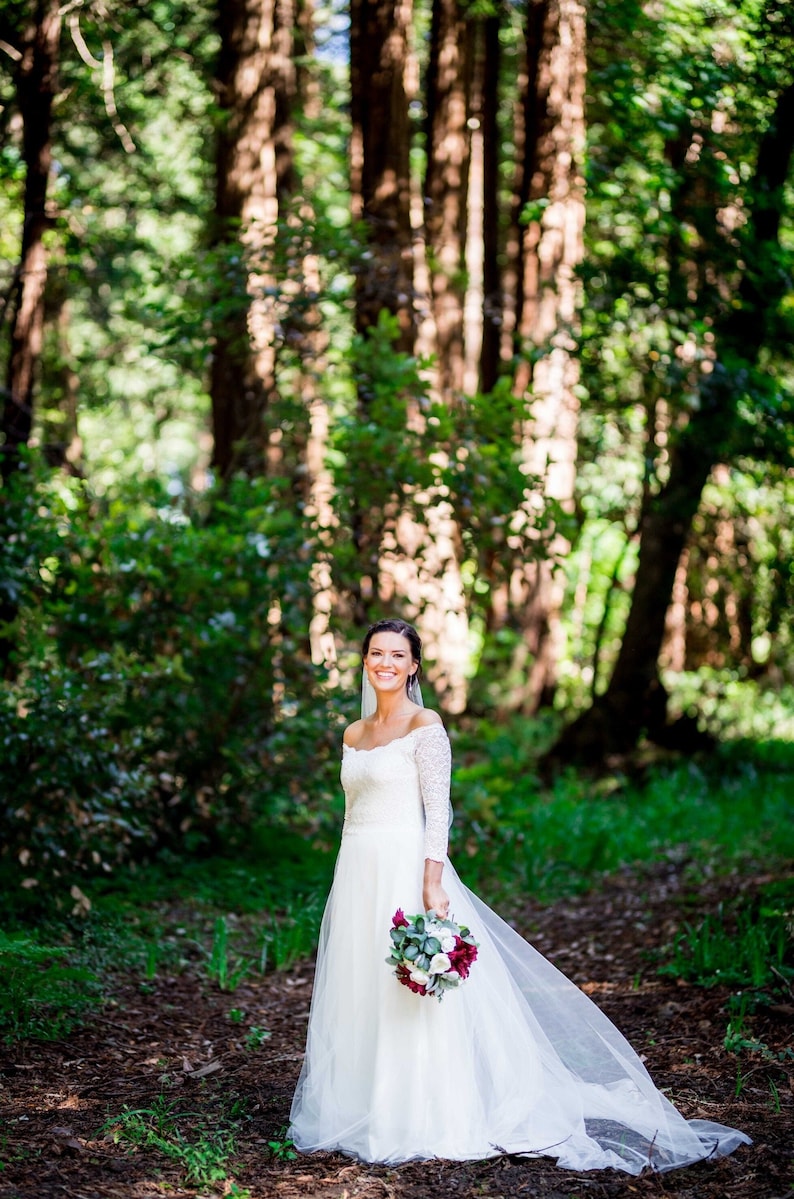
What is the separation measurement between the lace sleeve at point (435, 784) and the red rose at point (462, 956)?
312mm

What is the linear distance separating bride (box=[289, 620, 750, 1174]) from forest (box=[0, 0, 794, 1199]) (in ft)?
0.48

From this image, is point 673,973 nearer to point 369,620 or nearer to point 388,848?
point 388,848

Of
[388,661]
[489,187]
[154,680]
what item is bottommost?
[154,680]

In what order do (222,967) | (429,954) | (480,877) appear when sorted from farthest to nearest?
(480,877) → (222,967) → (429,954)

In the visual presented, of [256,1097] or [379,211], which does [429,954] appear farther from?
[379,211]

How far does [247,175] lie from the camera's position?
9.55 meters

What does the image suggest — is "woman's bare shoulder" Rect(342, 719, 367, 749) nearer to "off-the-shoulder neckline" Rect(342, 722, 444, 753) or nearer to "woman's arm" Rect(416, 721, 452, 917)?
"off-the-shoulder neckline" Rect(342, 722, 444, 753)

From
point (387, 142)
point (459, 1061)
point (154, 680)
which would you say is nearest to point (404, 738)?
point (459, 1061)

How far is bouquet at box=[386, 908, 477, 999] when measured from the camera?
3.84 metres

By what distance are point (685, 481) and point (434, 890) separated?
731 centimetres

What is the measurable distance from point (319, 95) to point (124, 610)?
509 inches

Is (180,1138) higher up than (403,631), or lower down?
lower down

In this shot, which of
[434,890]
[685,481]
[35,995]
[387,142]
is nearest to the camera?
[434,890]

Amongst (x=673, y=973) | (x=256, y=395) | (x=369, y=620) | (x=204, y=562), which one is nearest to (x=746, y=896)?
(x=673, y=973)
